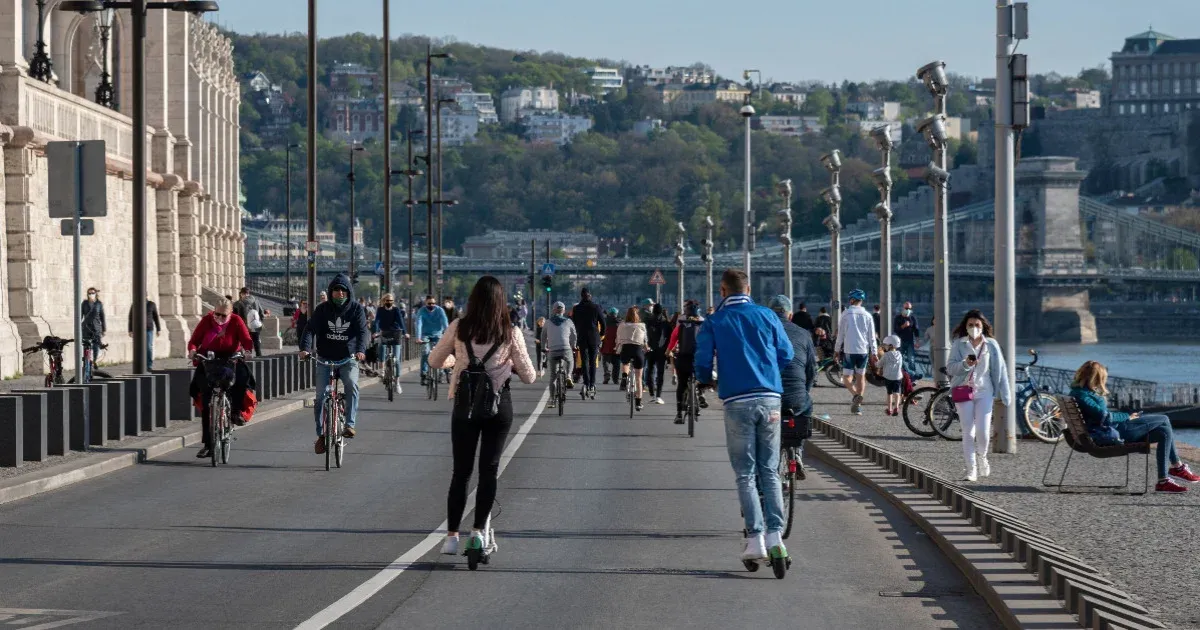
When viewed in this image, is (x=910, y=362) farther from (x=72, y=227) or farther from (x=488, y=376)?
(x=488, y=376)

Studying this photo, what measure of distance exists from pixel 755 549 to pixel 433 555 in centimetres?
201

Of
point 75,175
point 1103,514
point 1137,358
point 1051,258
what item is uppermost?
point 1051,258

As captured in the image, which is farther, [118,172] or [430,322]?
[118,172]

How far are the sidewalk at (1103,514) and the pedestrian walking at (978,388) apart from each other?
324mm

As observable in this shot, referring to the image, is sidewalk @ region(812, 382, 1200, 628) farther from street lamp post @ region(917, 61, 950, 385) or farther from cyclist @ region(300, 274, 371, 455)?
cyclist @ region(300, 274, 371, 455)

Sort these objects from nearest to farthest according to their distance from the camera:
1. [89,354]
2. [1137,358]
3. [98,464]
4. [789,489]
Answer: [789,489], [98,464], [89,354], [1137,358]

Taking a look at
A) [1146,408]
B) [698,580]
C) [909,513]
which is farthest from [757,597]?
[1146,408]

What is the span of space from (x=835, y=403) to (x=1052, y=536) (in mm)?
17602

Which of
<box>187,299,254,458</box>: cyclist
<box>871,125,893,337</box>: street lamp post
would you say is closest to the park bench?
<box>187,299,254,458</box>: cyclist

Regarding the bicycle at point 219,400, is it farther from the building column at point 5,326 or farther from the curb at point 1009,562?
the building column at point 5,326

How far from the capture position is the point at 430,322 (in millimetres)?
32062

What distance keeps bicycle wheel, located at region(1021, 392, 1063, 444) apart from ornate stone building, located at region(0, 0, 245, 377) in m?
16.5

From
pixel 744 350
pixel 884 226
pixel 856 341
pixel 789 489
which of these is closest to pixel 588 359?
pixel 856 341

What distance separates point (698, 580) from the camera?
1062 cm
